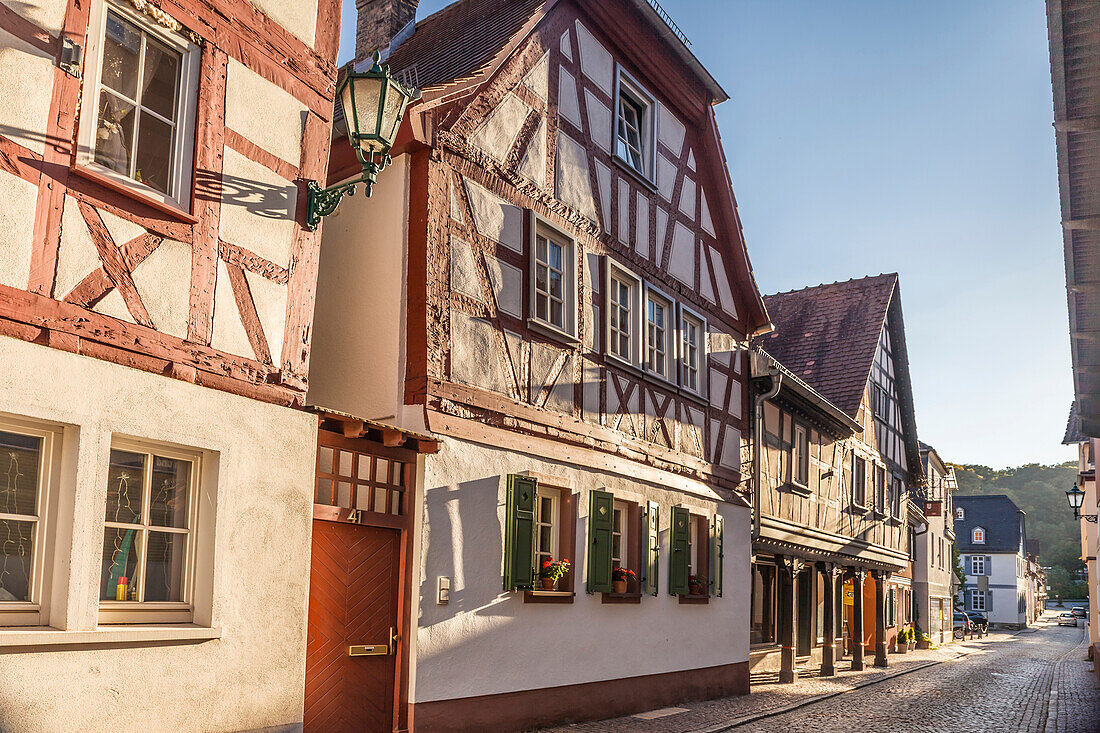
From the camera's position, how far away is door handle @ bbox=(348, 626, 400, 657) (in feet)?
28.2

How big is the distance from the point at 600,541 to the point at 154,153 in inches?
274

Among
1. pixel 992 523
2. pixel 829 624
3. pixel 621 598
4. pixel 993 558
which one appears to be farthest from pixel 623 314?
pixel 992 523

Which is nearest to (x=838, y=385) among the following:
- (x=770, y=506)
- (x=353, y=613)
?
(x=770, y=506)

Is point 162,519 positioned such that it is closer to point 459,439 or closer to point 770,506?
point 459,439

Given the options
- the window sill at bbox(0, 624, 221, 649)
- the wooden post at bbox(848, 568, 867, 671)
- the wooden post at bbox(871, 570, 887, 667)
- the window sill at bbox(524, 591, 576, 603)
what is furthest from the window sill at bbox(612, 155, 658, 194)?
the wooden post at bbox(871, 570, 887, 667)

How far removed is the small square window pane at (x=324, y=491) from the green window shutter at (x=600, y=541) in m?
4.18

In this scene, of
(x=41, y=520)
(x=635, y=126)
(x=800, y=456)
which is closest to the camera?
(x=41, y=520)

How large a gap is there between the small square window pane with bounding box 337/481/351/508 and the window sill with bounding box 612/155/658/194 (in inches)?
259

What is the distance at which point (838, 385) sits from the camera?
24984 mm

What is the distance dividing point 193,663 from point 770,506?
43.7ft

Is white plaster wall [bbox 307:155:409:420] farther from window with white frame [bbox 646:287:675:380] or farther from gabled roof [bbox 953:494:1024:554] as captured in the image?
gabled roof [bbox 953:494:1024:554]

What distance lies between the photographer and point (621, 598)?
12.6 metres

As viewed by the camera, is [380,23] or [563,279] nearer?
[563,279]

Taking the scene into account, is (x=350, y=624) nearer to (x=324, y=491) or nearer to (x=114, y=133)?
(x=324, y=491)
